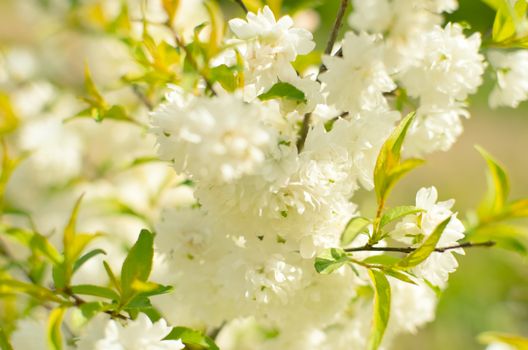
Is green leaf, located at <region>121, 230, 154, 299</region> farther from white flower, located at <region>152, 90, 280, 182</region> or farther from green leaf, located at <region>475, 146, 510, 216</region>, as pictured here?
green leaf, located at <region>475, 146, 510, 216</region>

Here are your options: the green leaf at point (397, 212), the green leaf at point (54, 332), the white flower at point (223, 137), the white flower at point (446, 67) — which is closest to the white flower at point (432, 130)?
the white flower at point (446, 67)

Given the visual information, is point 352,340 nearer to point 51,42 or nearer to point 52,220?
point 52,220

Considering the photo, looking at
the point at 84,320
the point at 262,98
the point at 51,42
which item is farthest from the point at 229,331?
the point at 51,42

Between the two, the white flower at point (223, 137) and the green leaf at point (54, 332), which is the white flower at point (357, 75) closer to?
the white flower at point (223, 137)

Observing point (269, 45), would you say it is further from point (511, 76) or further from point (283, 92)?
point (511, 76)

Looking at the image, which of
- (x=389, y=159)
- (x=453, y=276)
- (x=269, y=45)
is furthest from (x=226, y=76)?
(x=453, y=276)
